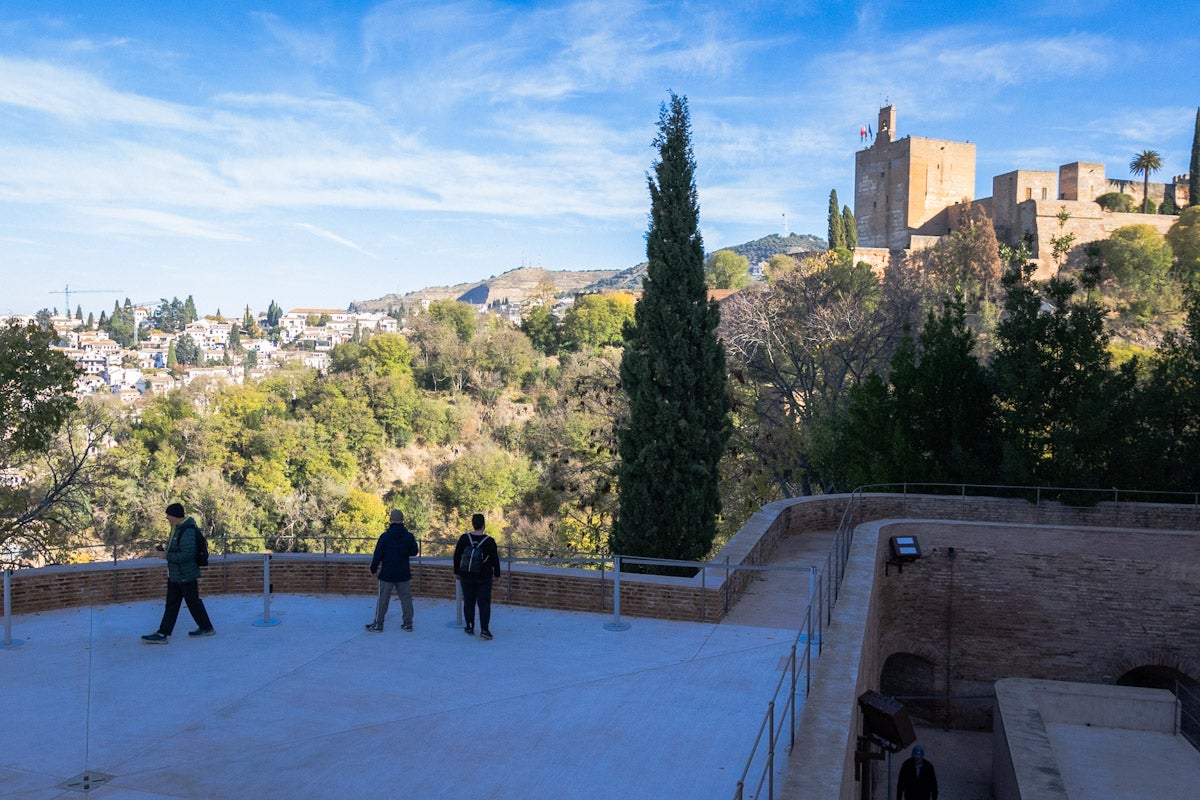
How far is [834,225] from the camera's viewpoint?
72250 mm

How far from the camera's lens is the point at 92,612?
846 cm

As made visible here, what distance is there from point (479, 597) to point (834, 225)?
6903cm

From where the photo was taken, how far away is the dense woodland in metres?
18.3

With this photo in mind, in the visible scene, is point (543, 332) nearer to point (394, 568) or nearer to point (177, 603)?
point (394, 568)

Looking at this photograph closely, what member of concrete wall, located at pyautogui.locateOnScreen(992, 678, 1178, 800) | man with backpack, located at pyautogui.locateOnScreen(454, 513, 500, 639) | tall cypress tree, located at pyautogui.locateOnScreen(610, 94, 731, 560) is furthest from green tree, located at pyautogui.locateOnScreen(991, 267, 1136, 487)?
man with backpack, located at pyautogui.locateOnScreen(454, 513, 500, 639)

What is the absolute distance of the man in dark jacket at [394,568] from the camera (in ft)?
25.6

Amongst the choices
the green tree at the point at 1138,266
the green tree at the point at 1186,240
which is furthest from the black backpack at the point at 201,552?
the green tree at the point at 1186,240

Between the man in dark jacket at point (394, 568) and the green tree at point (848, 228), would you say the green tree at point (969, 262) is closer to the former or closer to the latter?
the green tree at point (848, 228)

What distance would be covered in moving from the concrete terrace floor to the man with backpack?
0.28 meters

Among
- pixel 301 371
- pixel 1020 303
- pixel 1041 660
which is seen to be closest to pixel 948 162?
pixel 301 371

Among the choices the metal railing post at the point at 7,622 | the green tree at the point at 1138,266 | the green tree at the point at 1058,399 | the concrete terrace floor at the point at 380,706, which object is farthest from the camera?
the green tree at the point at 1138,266

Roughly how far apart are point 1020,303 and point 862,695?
1452cm

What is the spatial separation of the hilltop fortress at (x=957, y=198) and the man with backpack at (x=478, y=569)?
59606mm

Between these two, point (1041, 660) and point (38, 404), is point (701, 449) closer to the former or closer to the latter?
point (1041, 660)
